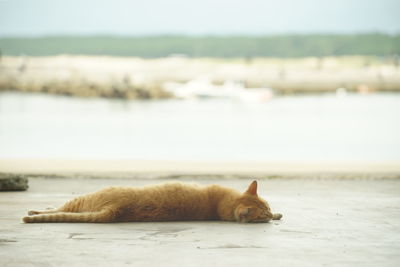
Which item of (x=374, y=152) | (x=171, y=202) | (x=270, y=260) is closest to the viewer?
(x=270, y=260)

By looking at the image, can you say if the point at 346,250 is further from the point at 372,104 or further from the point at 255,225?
the point at 372,104

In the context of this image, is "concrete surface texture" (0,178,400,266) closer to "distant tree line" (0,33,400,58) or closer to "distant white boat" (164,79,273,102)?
"distant white boat" (164,79,273,102)

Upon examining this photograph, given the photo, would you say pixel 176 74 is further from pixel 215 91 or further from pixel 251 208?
pixel 251 208

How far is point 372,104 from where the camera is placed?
37.7 meters

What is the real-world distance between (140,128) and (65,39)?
13.4 m

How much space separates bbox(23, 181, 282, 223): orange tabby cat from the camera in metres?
3.70

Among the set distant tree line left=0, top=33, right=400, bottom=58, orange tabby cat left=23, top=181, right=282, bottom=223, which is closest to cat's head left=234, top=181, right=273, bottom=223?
orange tabby cat left=23, top=181, right=282, bottom=223

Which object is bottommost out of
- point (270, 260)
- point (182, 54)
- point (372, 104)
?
point (270, 260)

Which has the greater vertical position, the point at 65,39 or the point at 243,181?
the point at 65,39

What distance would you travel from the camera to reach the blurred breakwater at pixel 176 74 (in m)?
37.0

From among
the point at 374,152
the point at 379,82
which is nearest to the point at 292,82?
the point at 379,82

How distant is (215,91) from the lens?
40.1 m

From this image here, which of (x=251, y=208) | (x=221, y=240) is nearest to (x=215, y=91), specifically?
(x=251, y=208)

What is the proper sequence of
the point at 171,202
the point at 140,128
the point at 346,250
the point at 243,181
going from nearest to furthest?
the point at 346,250, the point at 171,202, the point at 243,181, the point at 140,128
